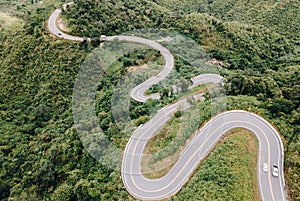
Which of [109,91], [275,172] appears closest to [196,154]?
[275,172]

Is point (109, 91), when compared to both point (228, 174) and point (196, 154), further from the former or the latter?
point (228, 174)

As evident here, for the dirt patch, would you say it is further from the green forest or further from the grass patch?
the grass patch

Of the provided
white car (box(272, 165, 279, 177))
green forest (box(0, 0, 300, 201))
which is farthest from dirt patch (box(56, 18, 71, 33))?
white car (box(272, 165, 279, 177))

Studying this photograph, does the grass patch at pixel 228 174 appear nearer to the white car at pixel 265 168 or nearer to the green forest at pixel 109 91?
the green forest at pixel 109 91

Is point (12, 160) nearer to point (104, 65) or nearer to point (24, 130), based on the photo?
point (24, 130)

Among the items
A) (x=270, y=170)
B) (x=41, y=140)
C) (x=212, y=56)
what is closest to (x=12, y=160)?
(x=41, y=140)

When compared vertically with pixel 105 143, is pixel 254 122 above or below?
above

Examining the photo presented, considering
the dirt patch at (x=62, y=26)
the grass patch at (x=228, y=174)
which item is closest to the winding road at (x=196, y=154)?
the grass patch at (x=228, y=174)
